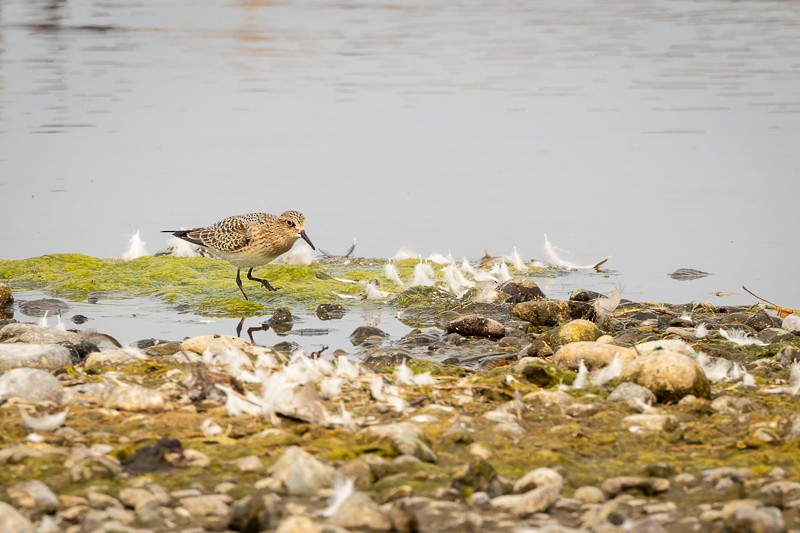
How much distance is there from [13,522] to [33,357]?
2.82m

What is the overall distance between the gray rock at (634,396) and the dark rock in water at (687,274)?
556 centimetres

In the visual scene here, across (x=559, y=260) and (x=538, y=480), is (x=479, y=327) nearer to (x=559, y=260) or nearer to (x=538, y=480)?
(x=559, y=260)

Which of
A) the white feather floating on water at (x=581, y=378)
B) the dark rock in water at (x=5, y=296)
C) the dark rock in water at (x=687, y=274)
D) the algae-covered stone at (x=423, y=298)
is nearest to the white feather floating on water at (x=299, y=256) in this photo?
the algae-covered stone at (x=423, y=298)

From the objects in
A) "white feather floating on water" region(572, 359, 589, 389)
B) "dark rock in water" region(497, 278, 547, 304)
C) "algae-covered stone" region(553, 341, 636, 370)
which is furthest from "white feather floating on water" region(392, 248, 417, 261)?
"white feather floating on water" region(572, 359, 589, 389)

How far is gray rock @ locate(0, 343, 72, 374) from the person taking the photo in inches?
284

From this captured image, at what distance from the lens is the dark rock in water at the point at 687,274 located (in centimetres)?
1223

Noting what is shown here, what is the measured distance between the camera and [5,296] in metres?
11.2

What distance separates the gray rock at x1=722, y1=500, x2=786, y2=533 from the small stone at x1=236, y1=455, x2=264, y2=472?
211 centimetres

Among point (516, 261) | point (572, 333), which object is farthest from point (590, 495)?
point (516, 261)

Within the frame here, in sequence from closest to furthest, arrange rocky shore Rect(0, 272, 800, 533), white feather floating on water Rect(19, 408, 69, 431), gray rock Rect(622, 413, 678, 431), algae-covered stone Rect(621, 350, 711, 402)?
rocky shore Rect(0, 272, 800, 533) → white feather floating on water Rect(19, 408, 69, 431) → gray rock Rect(622, 413, 678, 431) → algae-covered stone Rect(621, 350, 711, 402)

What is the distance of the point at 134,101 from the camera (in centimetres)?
2197

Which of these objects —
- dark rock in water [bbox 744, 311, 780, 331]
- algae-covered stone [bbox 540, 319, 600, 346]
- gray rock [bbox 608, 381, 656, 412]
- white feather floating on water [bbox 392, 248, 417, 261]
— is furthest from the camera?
white feather floating on water [bbox 392, 248, 417, 261]

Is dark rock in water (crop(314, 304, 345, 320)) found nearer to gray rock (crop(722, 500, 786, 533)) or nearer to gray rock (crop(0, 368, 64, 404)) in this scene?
gray rock (crop(0, 368, 64, 404))

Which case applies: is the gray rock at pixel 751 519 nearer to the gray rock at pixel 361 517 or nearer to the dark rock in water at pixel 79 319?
the gray rock at pixel 361 517
